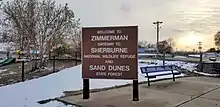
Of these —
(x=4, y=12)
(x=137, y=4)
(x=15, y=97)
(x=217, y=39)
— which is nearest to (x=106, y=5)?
(x=137, y=4)

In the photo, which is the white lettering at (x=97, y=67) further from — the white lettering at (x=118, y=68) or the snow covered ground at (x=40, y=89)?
the snow covered ground at (x=40, y=89)

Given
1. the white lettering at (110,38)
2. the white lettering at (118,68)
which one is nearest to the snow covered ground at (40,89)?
the white lettering at (118,68)

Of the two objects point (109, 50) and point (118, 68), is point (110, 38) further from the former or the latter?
point (118, 68)

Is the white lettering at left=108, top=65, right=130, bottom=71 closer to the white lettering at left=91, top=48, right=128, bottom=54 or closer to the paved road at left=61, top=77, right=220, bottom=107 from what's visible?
the white lettering at left=91, top=48, right=128, bottom=54

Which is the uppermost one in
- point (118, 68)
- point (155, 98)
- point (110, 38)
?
point (110, 38)

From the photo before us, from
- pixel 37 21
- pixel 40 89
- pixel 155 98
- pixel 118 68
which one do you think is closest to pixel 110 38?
pixel 118 68

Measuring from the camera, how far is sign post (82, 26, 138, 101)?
7.00 m

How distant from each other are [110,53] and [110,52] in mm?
26

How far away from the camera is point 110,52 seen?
283 inches

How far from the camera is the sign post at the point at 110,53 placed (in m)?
7.00

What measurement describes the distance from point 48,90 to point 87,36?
228 centimetres

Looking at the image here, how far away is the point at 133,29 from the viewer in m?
6.96

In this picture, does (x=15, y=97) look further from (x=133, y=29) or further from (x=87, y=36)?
(x=133, y=29)

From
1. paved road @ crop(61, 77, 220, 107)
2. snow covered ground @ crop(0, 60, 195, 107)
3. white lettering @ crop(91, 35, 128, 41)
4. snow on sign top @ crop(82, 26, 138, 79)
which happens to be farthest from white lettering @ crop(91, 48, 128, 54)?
snow covered ground @ crop(0, 60, 195, 107)
